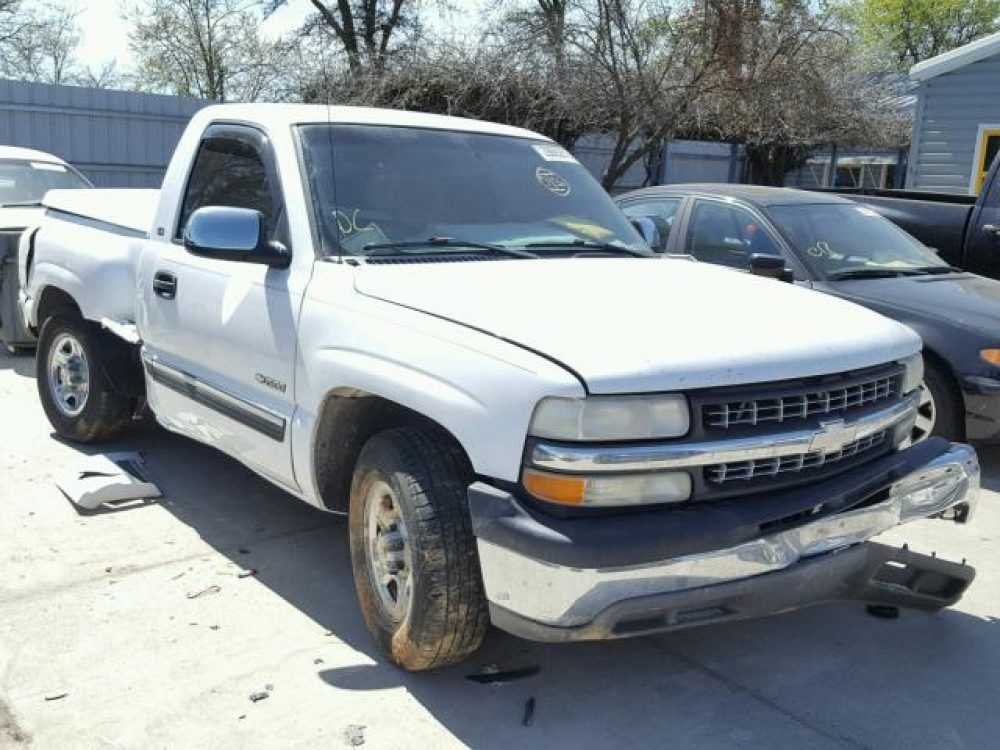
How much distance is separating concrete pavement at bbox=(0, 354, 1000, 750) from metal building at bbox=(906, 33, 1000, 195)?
12.0m

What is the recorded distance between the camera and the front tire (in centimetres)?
313

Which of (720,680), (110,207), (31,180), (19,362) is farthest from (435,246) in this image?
(31,180)

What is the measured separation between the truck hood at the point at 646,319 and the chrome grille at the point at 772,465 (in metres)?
0.26

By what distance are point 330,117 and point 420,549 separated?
2045 millimetres

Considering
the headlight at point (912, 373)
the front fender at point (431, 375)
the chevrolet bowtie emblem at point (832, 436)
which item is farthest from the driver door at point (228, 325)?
the headlight at point (912, 373)

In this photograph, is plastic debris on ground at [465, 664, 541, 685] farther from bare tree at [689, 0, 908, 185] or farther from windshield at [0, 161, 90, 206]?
bare tree at [689, 0, 908, 185]

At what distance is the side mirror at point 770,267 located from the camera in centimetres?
591

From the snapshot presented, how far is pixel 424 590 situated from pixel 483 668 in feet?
1.96

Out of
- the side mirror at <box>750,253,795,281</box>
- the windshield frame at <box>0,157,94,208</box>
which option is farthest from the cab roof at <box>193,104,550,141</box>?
the windshield frame at <box>0,157,94,208</box>

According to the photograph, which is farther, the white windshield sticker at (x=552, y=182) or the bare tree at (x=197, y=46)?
the bare tree at (x=197, y=46)

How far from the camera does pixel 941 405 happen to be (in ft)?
19.5

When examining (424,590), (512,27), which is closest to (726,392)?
(424,590)

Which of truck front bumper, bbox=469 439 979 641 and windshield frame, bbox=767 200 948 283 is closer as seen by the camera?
truck front bumper, bbox=469 439 979 641

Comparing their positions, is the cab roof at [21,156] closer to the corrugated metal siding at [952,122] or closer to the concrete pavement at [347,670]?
the concrete pavement at [347,670]
